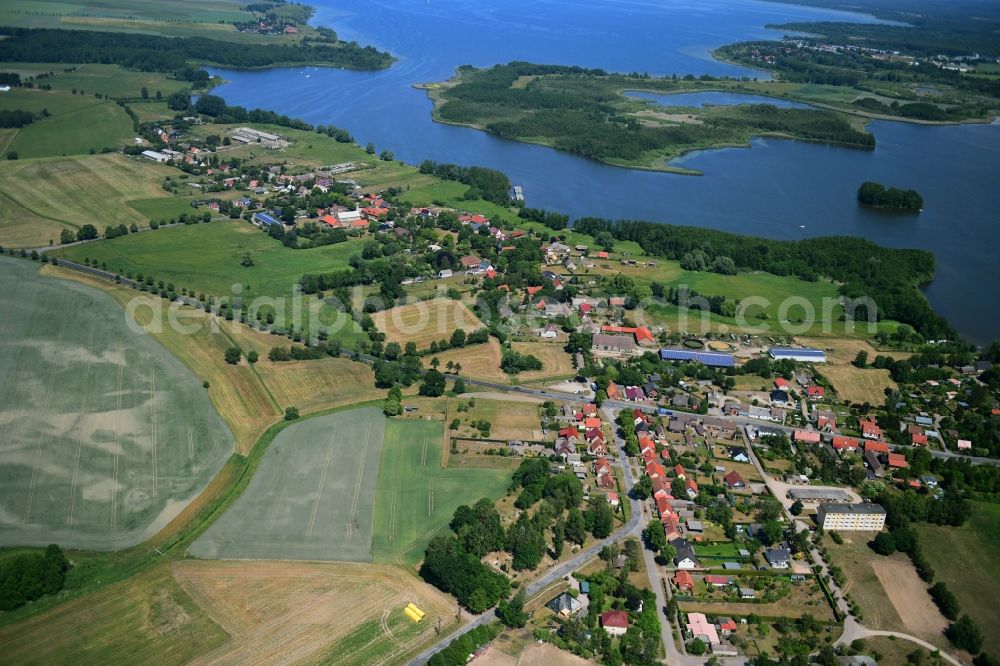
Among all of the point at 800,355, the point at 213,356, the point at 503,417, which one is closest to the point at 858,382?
the point at 800,355

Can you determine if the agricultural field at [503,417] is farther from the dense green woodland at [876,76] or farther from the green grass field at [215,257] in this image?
→ the dense green woodland at [876,76]

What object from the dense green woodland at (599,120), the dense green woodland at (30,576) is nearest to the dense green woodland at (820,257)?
the dense green woodland at (599,120)

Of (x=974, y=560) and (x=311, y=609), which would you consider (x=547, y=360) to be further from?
(x=974, y=560)

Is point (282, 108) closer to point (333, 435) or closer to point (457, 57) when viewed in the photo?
point (457, 57)

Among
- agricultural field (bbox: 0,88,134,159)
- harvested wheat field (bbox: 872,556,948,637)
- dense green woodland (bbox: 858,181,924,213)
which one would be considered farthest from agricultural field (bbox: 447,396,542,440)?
agricultural field (bbox: 0,88,134,159)

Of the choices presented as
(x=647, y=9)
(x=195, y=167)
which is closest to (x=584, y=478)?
(x=195, y=167)

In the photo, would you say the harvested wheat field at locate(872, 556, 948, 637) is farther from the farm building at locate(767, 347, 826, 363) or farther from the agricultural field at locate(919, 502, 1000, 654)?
the farm building at locate(767, 347, 826, 363)
